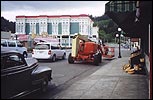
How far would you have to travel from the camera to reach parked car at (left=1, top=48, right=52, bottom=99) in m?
8.00

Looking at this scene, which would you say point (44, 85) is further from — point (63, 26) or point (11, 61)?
point (63, 26)

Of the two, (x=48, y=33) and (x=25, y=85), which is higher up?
(x=48, y=33)

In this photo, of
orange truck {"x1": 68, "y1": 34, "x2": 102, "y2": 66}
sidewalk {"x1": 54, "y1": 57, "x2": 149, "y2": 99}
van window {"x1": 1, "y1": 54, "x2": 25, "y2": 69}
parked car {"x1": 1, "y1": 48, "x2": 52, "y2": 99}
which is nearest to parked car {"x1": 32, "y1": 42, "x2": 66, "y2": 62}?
orange truck {"x1": 68, "y1": 34, "x2": 102, "y2": 66}

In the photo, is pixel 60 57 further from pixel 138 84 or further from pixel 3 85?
pixel 3 85

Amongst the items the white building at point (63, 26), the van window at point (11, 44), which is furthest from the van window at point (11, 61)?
the white building at point (63, 26)

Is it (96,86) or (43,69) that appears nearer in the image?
(43,69)

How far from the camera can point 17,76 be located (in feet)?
27.9

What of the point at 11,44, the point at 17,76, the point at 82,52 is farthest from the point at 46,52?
the point at 17,76

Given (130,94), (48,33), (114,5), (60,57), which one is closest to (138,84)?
(130,94)

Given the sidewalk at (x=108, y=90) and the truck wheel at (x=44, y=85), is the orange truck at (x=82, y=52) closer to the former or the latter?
the sidewalk at (x=108, y=90)

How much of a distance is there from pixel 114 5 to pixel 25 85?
134 inches

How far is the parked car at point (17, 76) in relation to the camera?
8.00 metres

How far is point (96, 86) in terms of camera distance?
38.5ft

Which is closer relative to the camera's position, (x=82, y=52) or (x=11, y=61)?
(x=11, y=61)
